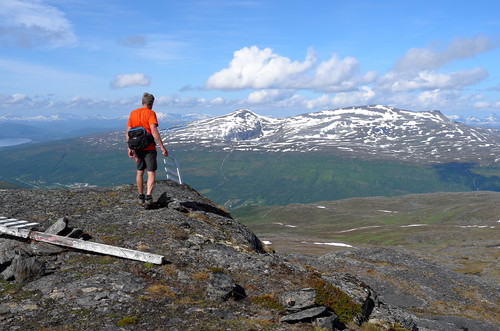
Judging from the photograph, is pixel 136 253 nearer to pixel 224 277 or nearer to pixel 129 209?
pixel 224 277

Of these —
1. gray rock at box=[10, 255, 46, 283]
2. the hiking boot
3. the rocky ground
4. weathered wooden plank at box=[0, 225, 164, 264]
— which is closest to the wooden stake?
weathered wooden plank at box=[0, 225, 164, 264]

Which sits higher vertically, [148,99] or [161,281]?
[148,99]

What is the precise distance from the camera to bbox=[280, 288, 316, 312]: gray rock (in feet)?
38.3

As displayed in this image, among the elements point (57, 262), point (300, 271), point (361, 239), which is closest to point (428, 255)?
point (361, 239)

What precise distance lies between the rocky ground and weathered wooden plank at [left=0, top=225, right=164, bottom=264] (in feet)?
0.79

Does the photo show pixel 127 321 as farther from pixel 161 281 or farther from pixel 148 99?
pixel 148 99

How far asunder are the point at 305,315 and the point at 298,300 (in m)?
0.73

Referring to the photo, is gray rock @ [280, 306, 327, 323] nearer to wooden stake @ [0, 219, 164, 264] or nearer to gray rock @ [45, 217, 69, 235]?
wooden stake @ [0, 219, 164, 264]

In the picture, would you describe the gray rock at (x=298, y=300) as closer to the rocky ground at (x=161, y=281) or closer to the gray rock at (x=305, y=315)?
the rocky ground at (x=161, y=281)

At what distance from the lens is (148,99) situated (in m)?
17.7

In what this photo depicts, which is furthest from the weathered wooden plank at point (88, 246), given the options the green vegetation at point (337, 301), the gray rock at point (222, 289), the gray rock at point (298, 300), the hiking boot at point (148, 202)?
the hiking boot at point (148, 202)

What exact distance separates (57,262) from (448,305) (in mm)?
31588

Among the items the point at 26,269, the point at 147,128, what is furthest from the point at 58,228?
the point at 147,128

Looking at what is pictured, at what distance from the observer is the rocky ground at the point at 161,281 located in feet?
35.2
